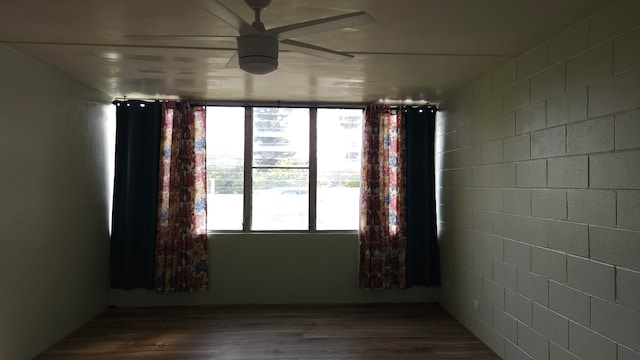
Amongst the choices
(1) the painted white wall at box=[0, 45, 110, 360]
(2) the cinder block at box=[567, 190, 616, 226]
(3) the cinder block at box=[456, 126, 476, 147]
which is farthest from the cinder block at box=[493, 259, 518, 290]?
(1) the painted white wall at box=[0, 45, 110, 360]

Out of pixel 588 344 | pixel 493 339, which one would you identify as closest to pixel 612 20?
pixel 588 344

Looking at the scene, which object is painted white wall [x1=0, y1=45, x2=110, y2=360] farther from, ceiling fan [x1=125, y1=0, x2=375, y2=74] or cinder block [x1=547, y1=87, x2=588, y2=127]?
cinder block [x1=547, y1=87, x2=588, y2=127]

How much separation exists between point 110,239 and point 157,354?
174 cm

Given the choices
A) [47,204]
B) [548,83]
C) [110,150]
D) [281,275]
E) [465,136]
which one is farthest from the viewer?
[281,275]

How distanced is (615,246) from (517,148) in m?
1.12

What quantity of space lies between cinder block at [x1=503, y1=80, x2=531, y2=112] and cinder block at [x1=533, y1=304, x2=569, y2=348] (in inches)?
57.7

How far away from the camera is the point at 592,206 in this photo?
2.31m

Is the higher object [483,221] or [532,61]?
[532,61]

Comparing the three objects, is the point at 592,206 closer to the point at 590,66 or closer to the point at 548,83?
the point at 590,66

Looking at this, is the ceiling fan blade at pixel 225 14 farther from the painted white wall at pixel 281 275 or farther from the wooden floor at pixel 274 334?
the painted white wall at pixel 281 275

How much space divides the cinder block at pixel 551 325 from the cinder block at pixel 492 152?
1.19 metres

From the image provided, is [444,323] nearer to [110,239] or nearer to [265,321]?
[265,321]

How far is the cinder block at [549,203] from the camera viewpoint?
258 cm

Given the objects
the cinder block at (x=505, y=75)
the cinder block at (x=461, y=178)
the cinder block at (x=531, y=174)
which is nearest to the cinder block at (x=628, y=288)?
the cinder block at (x=531, y=174)
